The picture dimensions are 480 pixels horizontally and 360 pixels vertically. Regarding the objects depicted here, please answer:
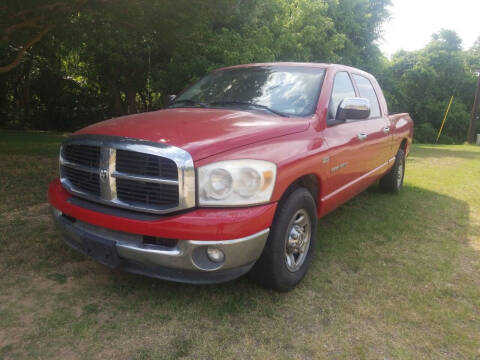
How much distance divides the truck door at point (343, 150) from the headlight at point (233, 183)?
0.95m

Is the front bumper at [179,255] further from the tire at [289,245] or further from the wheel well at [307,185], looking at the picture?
the wheel well at [307,185]

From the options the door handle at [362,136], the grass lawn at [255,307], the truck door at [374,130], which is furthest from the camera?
the truck door at [374,130]

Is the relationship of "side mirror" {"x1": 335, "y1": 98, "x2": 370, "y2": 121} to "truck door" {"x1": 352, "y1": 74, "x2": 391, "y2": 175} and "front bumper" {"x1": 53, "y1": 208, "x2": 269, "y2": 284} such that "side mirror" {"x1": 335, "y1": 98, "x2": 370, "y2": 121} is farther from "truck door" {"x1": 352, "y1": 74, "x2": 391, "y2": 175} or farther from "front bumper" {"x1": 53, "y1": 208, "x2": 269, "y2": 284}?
"front bumper" {"x1": 53, "y1": 208, "x2": 269, "y2": 284}

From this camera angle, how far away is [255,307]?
2.76 metres

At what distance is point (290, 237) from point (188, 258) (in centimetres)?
90

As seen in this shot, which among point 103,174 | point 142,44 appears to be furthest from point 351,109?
point 142,44

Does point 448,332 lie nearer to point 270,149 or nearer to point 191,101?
point 270,149

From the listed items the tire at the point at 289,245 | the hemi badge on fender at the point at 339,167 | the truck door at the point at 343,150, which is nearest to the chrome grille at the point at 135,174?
the tire at the point at 289,245

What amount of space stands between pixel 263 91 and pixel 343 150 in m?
0.92

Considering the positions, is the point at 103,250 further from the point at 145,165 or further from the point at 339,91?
the point at 339,91

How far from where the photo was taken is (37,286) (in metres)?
2.92

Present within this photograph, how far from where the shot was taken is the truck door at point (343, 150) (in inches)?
134

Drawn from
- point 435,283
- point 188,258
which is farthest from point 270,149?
point 435,283

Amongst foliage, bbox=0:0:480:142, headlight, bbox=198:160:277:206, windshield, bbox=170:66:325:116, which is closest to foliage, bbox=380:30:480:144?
foliage, bbox=0:0:480:142
